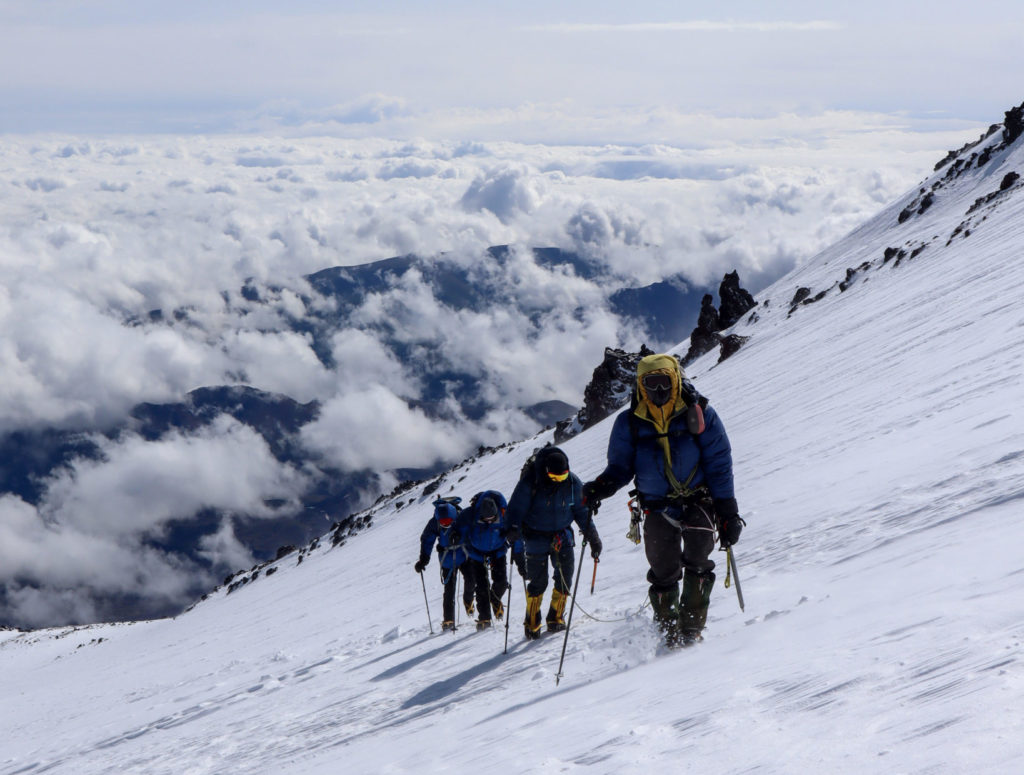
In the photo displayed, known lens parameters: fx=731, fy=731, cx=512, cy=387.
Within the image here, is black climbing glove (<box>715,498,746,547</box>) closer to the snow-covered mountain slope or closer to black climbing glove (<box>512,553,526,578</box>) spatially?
the snow-covered mountain slope

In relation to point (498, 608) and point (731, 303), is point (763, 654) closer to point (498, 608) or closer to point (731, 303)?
point (498, 608)

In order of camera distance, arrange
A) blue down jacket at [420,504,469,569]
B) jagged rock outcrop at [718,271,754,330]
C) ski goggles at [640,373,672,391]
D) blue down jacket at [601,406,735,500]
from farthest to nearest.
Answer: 1. jagged rock outcrop at [718,271,754,330]
2. blue down jacket at [420,504,469,569]
3. blue down jacket at [601,406,735,500]
4. ski goggles at [640,373,672,391]

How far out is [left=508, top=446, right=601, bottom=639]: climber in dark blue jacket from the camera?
760 centimetres

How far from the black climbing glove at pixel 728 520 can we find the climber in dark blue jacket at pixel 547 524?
6.37 feet

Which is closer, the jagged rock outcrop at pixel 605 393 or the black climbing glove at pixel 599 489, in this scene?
the black climbing glove at pixel 599 489

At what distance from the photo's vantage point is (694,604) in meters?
5.86

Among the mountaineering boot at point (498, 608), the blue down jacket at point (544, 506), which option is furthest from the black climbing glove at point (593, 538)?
the mountaineering boot at point (498, 608)

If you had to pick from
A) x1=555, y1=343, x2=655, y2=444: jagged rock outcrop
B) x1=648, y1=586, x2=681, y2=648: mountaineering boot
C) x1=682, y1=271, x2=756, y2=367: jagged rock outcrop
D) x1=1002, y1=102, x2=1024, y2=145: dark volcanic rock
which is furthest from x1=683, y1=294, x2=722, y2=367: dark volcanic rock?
x1=648, y1=586, x2=681, y2=648: mountaineering boot

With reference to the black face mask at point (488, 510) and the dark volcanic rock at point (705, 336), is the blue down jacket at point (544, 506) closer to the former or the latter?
the black face mask at point (488, 510)

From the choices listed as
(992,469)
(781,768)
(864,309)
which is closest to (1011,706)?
(781,768)

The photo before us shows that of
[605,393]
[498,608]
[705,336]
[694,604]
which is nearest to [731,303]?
[705,336]

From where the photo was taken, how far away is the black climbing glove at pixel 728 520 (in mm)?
5488

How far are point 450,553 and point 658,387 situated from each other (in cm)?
595

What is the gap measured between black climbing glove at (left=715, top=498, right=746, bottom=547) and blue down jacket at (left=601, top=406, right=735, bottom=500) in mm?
47
